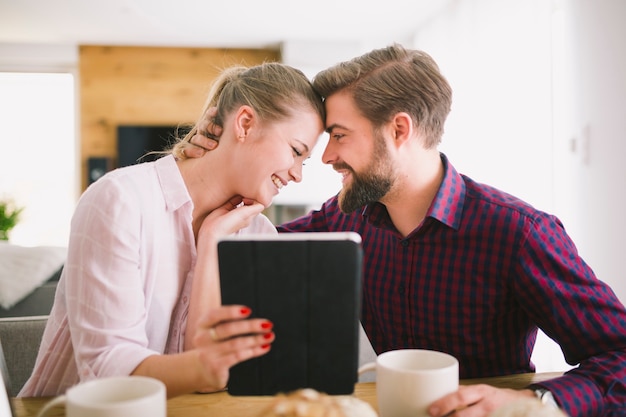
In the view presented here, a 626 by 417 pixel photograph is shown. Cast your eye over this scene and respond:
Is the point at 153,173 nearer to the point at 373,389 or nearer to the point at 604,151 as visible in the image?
the point at 373,389

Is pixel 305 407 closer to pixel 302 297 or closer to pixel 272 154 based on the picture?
pixel 302 297

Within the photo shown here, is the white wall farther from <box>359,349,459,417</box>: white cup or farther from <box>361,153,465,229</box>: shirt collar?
<box>359,349,459,417</box>: white cup

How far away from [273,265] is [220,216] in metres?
0.62

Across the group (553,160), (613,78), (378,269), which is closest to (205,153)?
(378,269)

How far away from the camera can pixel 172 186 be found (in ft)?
4.31

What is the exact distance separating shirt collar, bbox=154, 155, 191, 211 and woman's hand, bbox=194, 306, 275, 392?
51 cm

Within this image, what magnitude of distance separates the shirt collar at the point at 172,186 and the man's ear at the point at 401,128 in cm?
55

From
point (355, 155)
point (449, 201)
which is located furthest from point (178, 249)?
point (449, 201)

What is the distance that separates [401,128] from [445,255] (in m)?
0.35

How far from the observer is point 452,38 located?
4934 millimetres

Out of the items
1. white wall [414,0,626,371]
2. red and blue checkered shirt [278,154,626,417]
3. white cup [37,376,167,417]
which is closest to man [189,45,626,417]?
red and blue checkered shirt [278,154,626,417]

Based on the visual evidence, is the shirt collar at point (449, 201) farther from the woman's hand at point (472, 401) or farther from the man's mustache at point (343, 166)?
the woman's hand at point (472, 401)

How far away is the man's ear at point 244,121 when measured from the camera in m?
1.37

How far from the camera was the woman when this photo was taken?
38.0 inches
